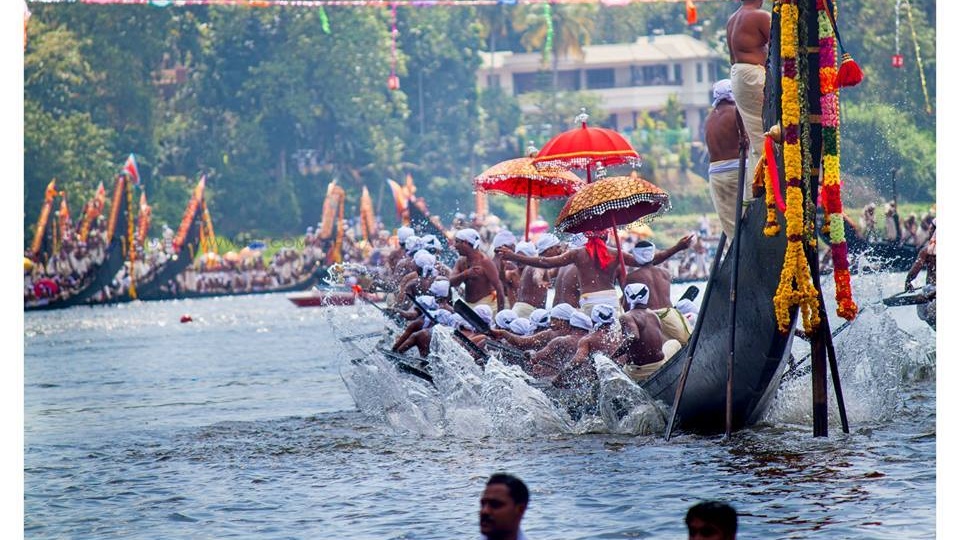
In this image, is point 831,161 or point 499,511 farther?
point 831,161

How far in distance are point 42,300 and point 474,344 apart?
1698 inches

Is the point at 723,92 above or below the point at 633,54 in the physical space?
below

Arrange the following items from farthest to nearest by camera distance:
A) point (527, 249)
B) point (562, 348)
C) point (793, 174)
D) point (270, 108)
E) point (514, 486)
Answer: point (270, 108), point (527, 249), point (562, 348), point (793, 174), point (514, 486)

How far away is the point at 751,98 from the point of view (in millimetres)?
13750

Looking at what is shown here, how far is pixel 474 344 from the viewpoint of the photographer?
53.1ft

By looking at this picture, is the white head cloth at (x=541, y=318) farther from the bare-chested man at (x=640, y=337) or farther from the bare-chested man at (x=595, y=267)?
the bare-chested man at (x=640, y=337)

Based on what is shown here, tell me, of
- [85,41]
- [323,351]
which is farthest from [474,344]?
[85,41]

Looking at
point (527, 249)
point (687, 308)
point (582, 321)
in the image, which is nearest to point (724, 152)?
point (582, 321)

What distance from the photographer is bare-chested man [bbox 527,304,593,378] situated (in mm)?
15336

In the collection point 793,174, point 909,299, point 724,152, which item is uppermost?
point 724,152

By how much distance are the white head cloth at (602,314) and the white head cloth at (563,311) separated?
0.38 m

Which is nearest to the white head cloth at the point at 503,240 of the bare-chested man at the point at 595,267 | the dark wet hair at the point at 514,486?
the bare-chested man at the point at 595,267

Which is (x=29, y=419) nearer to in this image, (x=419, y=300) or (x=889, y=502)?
(x=419, y=300)

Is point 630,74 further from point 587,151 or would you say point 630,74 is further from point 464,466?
point 464,466
